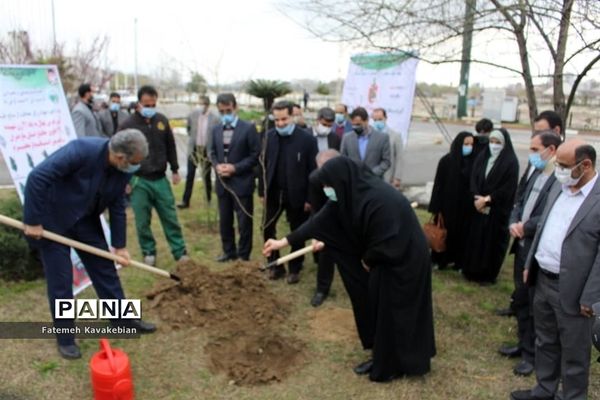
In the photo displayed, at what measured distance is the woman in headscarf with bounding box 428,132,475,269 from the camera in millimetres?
5324

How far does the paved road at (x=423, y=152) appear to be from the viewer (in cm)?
1195

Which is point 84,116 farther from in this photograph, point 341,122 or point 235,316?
point 235,316

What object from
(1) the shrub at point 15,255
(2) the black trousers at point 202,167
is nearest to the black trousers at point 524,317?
(1) the shrub at point 15,255

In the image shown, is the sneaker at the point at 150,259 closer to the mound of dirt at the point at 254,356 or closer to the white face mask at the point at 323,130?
the mound of dirt at the point at 254,356

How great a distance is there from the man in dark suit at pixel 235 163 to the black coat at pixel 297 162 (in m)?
0.32

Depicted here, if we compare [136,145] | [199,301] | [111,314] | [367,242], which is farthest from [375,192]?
[111,314]

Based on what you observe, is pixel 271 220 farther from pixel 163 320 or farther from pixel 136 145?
pixel 136 145

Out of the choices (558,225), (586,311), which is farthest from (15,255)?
(586,311)

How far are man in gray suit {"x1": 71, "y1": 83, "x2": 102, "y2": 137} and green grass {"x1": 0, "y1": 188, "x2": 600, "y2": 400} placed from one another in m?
2.76

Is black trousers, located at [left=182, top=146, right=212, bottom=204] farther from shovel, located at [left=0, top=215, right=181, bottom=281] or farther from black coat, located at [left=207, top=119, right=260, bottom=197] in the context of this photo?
shovel, located at [left=0, top=215, right=181, bottom=281]

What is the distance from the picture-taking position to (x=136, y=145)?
3.42 m

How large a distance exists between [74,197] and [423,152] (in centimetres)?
1474

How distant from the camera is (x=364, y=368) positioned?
11.6 feet

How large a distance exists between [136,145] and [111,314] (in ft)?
4.95
